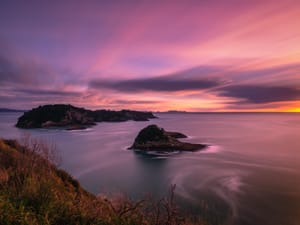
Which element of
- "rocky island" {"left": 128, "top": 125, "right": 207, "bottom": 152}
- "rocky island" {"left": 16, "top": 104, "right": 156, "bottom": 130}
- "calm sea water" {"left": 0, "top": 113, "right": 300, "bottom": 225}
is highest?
→ "rocky island" {"left": 16, "top": 104, "right": 156, "bottom": 130}

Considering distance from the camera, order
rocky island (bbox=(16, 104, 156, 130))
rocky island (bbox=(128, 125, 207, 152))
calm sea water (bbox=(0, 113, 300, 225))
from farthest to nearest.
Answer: rocky island (bbox=(16, 104, 156, 130)), rocky island (bbox=(128, 125, 207, 152)), calm sea water (bbox=(0, 113, 300, 225))

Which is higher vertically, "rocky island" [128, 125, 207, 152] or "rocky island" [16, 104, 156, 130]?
"rocky island" [16, 104, 156, 130]

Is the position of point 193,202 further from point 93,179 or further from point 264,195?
point 93,179

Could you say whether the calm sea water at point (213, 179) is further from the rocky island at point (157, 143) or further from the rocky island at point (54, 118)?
the rocky island at point (54, 118)

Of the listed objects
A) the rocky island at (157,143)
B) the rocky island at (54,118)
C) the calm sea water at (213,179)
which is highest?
the rocky island at (54,118)

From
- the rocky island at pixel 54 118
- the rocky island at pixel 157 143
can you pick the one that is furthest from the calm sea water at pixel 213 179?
the rocky island at pixel 54 118

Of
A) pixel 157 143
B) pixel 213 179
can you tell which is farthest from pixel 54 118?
pixel 213 179

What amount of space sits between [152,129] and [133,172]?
19.0 meters

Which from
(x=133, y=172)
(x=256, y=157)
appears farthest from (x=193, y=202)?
(x=256, y=157)

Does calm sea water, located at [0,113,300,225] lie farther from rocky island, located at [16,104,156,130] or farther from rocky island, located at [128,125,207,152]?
rocky island, located at [16,104,156,130]

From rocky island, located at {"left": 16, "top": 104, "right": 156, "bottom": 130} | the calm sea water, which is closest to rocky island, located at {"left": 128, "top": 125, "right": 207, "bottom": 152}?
the calm sea water

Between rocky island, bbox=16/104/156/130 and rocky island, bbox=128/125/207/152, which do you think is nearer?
rocky island, bbox=128/125/207/152

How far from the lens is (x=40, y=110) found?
112688 millimetres

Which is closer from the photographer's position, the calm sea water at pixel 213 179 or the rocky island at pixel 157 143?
the calm sea water at pixel 213 179
